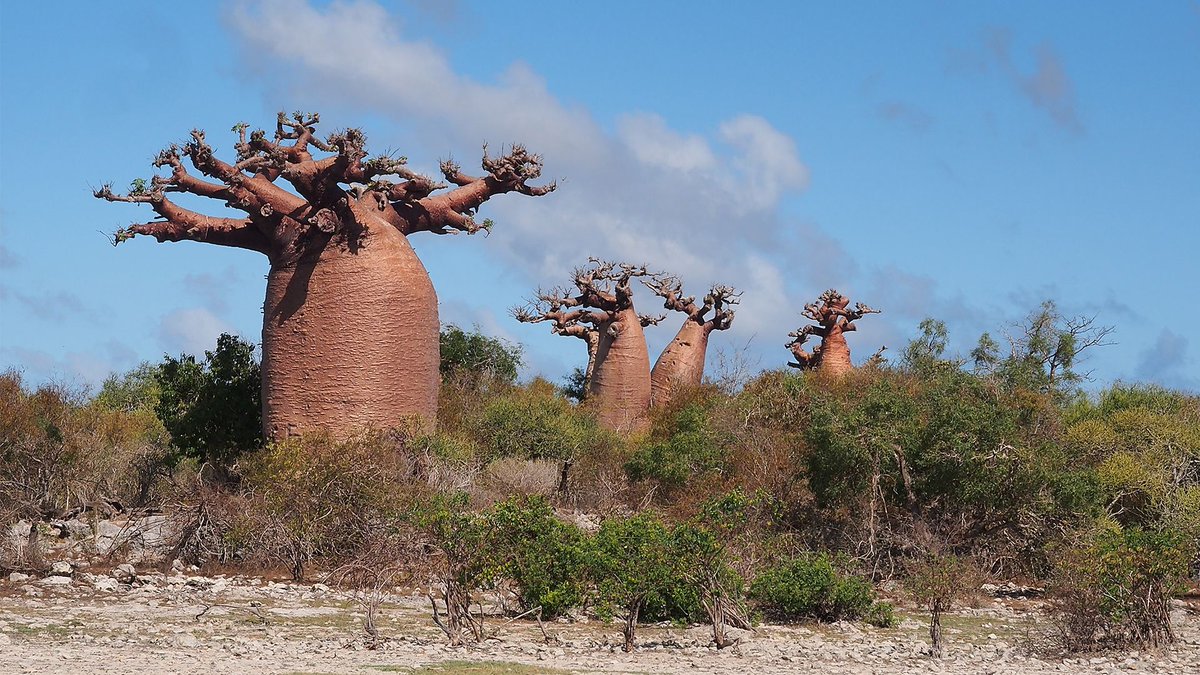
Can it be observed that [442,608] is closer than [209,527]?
Yes

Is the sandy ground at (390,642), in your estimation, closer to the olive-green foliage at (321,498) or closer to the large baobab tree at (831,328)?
the olive-green foliage at (321,498)

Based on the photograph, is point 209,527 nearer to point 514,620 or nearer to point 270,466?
point 270,466

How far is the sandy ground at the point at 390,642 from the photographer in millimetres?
10180

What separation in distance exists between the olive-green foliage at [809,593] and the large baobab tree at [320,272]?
699 centimetres

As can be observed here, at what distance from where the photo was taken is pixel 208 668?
9602 millimetres

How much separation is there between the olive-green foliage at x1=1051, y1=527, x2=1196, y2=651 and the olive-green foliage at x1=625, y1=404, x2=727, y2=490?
860cm

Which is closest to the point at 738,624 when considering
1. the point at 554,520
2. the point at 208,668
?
the point at 554,520

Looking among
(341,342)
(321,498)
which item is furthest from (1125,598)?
(341,342)

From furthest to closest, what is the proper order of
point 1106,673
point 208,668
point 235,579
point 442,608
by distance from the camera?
point 235,579 → point 442,608 → point 1106,673 → point 208,668

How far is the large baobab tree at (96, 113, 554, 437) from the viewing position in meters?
18.6

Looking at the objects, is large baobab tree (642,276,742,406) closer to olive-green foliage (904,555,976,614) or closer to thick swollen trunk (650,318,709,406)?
thick swollen trunk (650,318,709,406)

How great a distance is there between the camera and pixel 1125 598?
11.6 m

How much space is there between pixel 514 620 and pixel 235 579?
385cm

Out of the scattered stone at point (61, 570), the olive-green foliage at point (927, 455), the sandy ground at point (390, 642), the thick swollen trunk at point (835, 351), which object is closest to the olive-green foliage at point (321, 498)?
the sandy ground at point (390, 642)
